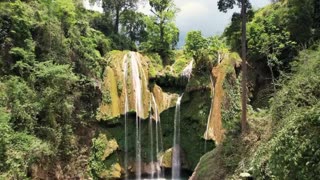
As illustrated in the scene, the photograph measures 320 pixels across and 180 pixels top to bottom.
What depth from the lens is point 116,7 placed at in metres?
34.8

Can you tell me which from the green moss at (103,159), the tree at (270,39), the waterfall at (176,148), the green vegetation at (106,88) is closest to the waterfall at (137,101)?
the green vegetation at (106,88)

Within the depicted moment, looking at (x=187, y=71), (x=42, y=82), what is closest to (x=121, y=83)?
(x=187, y=71)

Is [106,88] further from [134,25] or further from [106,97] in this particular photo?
[134,25]

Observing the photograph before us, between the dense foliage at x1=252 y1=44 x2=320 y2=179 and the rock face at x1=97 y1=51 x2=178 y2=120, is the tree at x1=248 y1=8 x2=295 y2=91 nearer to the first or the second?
the rock face at x1=97 y1=51 x2=178 y2=120

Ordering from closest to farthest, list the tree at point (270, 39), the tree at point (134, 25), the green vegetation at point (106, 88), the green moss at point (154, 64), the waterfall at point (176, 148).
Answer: the green vegetation at point (106, 88), the tree at point (270, 39), the waterfall at point (176, 148), the green moss at point (154, 64), the tree at point (134, 25)

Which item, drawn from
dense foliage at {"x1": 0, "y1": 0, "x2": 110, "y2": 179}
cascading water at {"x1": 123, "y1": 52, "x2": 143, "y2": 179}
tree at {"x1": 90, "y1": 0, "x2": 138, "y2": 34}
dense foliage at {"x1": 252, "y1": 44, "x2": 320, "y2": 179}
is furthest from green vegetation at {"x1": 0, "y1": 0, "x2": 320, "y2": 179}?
tree at {"x1": 90, "y1": 0, "x2": 138, "y2": 34}

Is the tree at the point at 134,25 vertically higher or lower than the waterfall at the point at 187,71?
higher

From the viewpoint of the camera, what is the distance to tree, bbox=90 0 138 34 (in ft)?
114

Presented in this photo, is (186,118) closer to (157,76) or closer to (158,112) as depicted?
(158,112)

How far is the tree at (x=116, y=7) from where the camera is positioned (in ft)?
114

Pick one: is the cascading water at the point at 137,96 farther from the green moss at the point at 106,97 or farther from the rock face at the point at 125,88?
the green moss at the point at 106,97

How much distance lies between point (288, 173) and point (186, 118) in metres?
14.2

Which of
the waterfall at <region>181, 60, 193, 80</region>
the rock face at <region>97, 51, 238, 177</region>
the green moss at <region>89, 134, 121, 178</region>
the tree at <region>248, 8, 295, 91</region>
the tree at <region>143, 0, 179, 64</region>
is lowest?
the green moss at <region>89, 134, 121, 178</region>

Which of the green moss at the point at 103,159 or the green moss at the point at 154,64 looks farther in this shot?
the green moss at the point at 154,64
